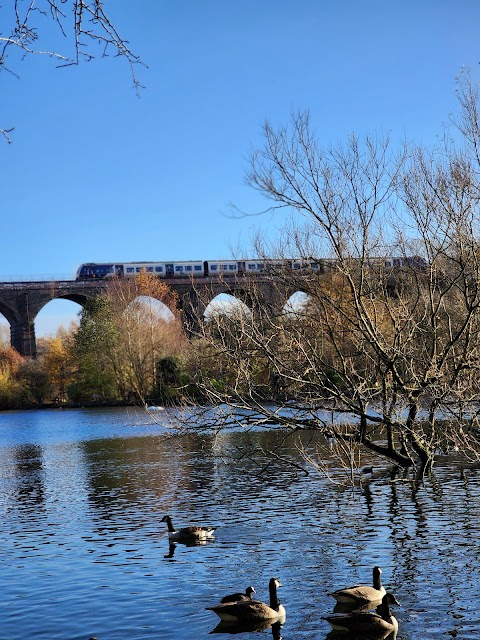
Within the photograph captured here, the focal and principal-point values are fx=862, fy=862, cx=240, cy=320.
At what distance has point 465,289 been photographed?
47.5ft

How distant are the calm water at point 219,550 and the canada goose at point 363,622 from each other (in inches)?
6.6

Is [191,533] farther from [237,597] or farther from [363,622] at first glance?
[363,622]

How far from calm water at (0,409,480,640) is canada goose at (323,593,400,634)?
0.17 metres

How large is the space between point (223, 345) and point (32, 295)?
64.9 m

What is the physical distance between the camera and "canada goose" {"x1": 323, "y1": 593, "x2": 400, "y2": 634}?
876cm

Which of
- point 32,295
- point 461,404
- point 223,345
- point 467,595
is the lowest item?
point 467,595

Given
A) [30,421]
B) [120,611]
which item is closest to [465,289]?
[120,611]

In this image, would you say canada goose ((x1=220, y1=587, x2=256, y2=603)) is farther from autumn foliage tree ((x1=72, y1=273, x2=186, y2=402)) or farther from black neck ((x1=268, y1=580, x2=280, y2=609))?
autumn foliage tree ((x1=72, y1=273, x2=186, y2=402))

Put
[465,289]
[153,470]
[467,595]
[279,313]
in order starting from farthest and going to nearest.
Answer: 1. [153,470]
2. [279,313]
3. [465,289]
4. [467,595]

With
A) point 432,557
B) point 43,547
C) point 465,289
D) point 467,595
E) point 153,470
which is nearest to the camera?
point 467,595

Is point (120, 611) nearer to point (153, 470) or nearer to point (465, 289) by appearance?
point (465, 289)

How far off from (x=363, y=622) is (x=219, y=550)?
4246 mm

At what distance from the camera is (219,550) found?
12688mm

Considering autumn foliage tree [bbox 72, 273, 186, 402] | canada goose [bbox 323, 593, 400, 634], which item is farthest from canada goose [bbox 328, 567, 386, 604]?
autumn foliage tree [bbox 72, 273, 186, 402]
